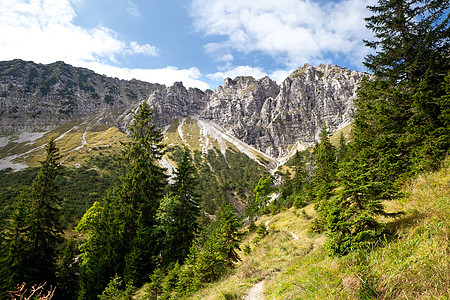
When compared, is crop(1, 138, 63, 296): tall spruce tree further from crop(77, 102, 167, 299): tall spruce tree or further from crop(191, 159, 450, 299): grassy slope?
crop(191, 159, 450, 299): grassy slope

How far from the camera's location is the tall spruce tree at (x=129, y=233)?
17.7 metres

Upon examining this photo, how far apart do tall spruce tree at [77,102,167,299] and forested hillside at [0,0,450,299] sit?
12 cm

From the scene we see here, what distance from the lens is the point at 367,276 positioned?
140 inches

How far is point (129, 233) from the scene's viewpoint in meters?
19.7

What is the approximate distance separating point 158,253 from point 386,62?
2913 centimetres

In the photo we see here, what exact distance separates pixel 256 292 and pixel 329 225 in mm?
3768

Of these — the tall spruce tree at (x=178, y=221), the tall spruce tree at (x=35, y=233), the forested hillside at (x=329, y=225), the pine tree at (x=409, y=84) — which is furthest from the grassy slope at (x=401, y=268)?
the tall spruce tree at (x=35, y=233)

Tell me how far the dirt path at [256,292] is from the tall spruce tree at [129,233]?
14091 millimetres

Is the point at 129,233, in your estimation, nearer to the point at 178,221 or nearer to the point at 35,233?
the point at 178,221

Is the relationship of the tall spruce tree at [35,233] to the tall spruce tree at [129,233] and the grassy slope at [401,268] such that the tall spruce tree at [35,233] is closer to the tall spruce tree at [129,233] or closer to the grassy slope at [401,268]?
the tall spruce tree at [129,233]

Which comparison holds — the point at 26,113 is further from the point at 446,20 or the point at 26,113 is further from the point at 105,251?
the point at 446,20

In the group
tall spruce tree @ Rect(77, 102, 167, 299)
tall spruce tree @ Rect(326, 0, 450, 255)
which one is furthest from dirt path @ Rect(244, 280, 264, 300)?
tall spruce tree @ Rect(77, 102, 167, 299)

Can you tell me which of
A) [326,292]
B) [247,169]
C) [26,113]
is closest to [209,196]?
[247,169]

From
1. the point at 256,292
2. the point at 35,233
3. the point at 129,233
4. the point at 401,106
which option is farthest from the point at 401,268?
the point at 35,233
